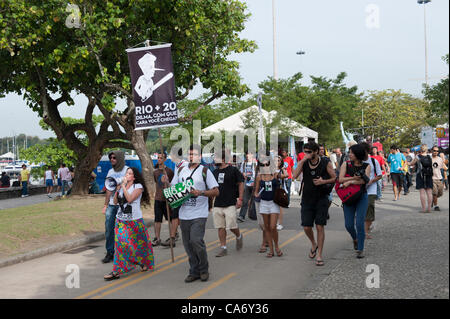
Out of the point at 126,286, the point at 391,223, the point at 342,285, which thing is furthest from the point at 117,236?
the point at 391,223

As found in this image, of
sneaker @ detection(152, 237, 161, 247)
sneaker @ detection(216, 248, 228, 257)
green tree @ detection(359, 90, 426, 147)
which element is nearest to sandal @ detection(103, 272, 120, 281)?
sneaker @ detection(216, 248, 228, 257)

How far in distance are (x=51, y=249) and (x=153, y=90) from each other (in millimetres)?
3596

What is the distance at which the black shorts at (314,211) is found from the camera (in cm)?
775

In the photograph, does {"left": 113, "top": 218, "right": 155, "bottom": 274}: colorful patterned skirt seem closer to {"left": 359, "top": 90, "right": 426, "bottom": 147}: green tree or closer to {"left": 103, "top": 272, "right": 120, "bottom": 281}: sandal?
{"left": 103, "top": 272, "right": 120, "bottom": 281}: sandal

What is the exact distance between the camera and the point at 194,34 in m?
17.7

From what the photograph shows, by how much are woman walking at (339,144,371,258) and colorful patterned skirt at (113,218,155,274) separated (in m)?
3.12

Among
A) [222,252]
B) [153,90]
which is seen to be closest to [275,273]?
[222,252]

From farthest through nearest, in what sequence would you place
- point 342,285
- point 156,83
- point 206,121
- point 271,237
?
point 206,121
point 156,83
point 271,237
point 342,285

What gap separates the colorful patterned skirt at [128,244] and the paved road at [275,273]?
0.68ft

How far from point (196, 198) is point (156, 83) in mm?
3261

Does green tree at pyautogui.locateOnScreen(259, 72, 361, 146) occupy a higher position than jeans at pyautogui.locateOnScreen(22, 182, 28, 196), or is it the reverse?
green tree at pyautogui.locateOnScreen(259, 72, 361, 146)

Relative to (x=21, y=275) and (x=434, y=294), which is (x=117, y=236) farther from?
(x=434, y=294)

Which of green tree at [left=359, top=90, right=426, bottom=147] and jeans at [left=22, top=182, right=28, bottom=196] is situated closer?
jeans at [left=22, top=182, right=28, bottom=196]

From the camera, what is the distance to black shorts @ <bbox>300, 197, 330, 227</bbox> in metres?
7.75
